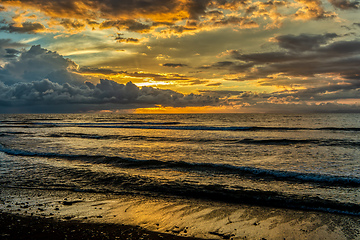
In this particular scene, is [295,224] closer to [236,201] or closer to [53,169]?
[236,201]

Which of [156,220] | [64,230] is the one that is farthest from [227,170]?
[64,230]

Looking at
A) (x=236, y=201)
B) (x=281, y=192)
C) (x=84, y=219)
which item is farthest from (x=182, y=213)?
(x=281, y=192)

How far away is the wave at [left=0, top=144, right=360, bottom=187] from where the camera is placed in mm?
11284

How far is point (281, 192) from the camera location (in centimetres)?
962

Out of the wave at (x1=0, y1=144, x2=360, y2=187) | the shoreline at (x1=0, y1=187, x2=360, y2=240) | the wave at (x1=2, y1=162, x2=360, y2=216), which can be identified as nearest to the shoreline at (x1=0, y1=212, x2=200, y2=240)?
the shoreline at (x1=0, y1=187, x2=360, y2=240)

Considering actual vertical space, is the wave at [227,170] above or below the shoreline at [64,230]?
below

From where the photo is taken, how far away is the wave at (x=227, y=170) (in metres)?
11.3

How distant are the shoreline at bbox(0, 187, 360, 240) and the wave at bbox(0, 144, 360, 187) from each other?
420 cm

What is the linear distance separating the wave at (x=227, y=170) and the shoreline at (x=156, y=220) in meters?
4.20

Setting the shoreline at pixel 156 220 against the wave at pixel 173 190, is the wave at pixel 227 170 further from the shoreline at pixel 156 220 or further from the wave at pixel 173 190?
the shoreline at pixel 156 220

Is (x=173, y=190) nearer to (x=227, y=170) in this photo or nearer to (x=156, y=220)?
(x=156, y=220)

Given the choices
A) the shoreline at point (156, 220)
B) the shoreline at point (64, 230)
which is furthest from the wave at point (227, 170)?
the shoreline at point (64, 230)

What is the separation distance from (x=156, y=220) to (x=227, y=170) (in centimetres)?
752

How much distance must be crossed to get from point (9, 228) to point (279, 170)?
511 inches
